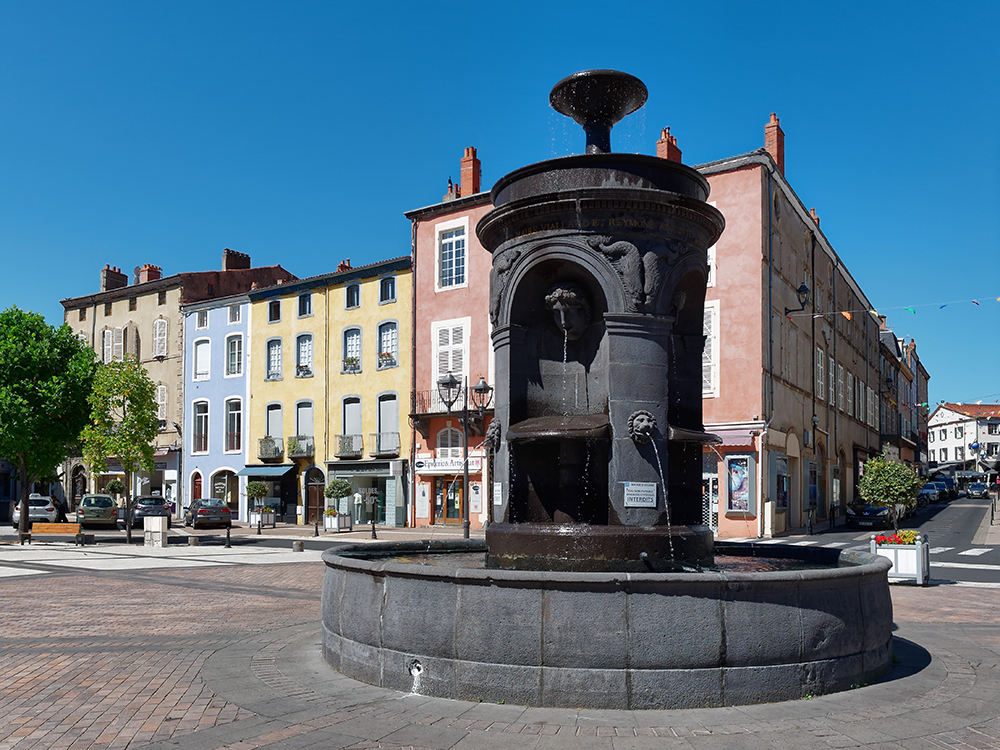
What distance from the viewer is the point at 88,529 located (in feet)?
114

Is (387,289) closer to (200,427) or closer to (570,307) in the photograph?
(200,427)

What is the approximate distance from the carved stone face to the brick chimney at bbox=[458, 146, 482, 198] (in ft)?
95.6

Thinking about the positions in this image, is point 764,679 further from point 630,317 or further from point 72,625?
point 72,625

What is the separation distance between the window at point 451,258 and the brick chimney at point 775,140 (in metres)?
12.6

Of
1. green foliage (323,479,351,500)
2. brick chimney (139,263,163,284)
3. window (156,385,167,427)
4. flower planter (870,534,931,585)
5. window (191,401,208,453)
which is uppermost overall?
brick chimney (139,263,163,284)

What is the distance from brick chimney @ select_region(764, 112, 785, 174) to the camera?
32562 millimetres

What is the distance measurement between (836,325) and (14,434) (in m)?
35.3

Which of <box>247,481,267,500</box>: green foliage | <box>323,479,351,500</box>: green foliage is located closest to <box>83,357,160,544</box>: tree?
<box>323,479,351,500</box>: green foliage

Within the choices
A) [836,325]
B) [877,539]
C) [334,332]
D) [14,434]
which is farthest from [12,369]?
[836,325]

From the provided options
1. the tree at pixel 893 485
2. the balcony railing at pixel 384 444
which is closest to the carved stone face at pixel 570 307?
the tree at pixel 893 485

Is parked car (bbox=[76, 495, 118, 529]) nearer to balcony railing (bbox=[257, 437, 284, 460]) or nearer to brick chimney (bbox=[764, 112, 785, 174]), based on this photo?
balcony railing (bbox=[257, 437, 284, 460])

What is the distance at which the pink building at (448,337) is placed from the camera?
116 feet

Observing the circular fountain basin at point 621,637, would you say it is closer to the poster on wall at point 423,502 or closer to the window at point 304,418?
the poster on wall at point 423,502

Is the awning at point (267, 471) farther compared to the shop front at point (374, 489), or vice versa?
the awning at point (267, 471)
